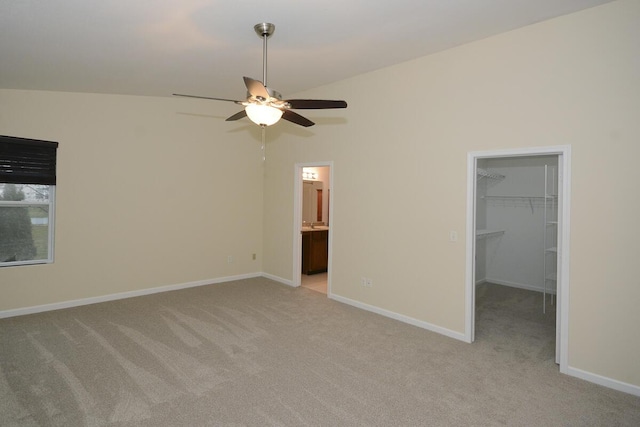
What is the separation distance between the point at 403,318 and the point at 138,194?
4.06 meters

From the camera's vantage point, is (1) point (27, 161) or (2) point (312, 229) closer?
(1) point (27, 161)

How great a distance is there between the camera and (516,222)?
6094 millimetres

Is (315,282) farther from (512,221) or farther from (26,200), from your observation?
(26,200)

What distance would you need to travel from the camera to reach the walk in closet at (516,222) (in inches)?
224

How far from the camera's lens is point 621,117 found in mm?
2764

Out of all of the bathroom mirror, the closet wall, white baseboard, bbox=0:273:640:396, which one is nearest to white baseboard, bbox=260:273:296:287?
white baseboard, bbox=0:273:640:396

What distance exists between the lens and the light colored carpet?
7.98 ft

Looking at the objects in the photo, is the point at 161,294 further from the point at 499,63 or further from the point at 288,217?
the point at 499,63

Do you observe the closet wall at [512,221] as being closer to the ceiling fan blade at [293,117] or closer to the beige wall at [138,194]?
the ceiling fan blade at [293,117]

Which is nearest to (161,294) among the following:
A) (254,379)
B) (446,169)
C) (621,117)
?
(254,379)

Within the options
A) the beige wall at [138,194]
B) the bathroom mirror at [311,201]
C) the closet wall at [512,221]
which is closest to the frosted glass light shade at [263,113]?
the beige wall at [138,194]

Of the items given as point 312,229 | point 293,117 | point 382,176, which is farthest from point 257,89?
point 312,229

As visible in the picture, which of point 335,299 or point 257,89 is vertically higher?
point 257,89

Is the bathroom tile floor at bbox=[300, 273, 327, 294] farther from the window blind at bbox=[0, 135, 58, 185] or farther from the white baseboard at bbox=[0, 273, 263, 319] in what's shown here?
the window blind at bbox=[0, 135, 58, 185]
